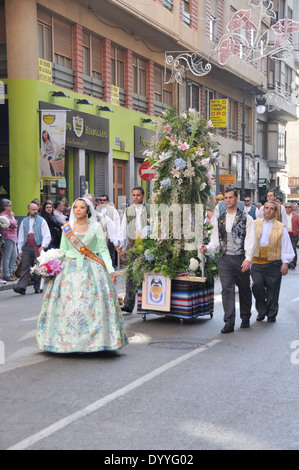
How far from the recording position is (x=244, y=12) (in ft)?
65.7

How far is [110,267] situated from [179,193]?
2616 mm

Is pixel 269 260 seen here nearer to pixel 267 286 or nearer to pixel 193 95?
pixel 267 286

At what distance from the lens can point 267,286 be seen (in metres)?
10.6

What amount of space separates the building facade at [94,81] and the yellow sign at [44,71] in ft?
0.10

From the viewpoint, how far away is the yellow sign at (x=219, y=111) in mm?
31547

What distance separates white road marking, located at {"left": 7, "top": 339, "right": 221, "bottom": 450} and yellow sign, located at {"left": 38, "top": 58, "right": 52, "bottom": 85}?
14.4 metres

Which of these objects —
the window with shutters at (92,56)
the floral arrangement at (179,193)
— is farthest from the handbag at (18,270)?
the window with shutters at (92,56)

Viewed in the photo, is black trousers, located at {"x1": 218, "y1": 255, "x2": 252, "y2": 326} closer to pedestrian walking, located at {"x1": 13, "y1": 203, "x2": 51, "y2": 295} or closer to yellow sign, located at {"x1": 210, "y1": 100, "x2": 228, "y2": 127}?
pedestrian walking, located at {"x1": 13, "y1": 203, "x2": 51, "y2": 295}

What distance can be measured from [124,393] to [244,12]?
52.5 ft

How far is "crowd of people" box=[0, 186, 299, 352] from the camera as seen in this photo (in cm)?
764

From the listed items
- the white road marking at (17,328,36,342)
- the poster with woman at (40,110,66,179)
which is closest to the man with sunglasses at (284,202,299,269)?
the poster with woman at (40,110,66,179)

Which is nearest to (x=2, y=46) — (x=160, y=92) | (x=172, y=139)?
(x=160, y=92)
